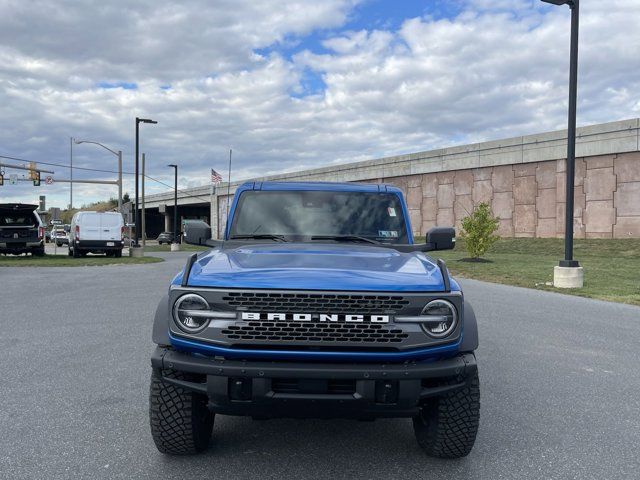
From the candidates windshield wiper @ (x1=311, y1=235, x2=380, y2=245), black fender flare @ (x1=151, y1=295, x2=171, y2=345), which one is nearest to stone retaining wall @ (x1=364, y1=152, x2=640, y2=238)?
windshield wiper @ (x1=311, y1=235, x2=380, y2=245)

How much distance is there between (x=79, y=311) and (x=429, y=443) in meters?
7.81

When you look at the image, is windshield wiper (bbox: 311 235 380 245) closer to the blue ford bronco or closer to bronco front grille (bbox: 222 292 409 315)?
the blue ford bronco

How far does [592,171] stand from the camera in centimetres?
2981

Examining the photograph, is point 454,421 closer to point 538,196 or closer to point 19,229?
point 19,229

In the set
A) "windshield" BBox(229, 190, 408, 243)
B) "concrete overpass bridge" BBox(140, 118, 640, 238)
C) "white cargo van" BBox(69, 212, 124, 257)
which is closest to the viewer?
"windshield" BBox(229, 190, 408, 243)

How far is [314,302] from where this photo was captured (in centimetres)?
311

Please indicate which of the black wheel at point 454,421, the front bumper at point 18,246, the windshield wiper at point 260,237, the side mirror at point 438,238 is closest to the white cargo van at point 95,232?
the front bumper at point 18,246

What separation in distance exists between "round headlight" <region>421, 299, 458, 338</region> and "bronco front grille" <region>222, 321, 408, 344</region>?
19 cm

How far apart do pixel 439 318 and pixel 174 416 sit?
1655mm

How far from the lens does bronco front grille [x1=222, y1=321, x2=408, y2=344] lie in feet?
10.1

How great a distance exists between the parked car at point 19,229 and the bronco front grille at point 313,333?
2260cm

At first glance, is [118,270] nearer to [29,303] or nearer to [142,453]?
[29,303]

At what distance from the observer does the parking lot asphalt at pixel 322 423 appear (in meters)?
3.45

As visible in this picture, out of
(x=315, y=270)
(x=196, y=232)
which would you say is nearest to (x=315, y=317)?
(x=315, y=270)
